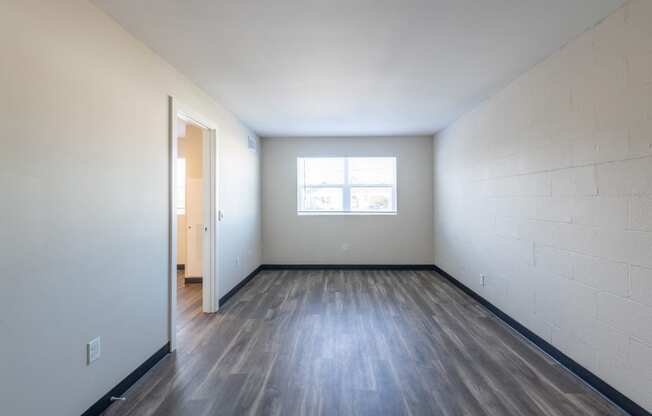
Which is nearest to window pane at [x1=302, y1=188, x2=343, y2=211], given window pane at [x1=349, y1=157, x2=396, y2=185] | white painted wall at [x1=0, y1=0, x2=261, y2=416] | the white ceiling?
window pane at [x1=349, y1=157, x2=396, y2=185]

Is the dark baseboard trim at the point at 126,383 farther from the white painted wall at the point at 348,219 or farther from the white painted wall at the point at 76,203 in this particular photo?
the white painted wall at the point at 348,219

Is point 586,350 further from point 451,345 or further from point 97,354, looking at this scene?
point 97,354

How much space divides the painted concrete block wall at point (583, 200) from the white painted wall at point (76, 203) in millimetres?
3152

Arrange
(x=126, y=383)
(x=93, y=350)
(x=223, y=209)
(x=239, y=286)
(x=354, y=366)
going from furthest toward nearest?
(x=239, y=286)
(x=223, y=209)
(x=354, y=366)
(x=126, y=383)
(x=93, y=350)

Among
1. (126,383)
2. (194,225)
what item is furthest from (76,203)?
(194,225)

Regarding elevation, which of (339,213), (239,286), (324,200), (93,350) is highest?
(324,200)

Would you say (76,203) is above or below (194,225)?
above

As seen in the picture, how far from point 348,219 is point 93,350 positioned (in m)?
4.23

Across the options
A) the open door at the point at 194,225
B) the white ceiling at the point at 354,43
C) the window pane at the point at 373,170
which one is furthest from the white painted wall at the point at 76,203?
the window pane at the point at 373,170

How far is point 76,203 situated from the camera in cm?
166

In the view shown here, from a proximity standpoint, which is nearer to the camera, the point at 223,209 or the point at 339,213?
the point at 223,209

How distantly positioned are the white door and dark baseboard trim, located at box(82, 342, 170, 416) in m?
2.30

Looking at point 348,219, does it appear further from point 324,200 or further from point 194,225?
point 194,225

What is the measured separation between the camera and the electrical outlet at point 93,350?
1.73 meters
